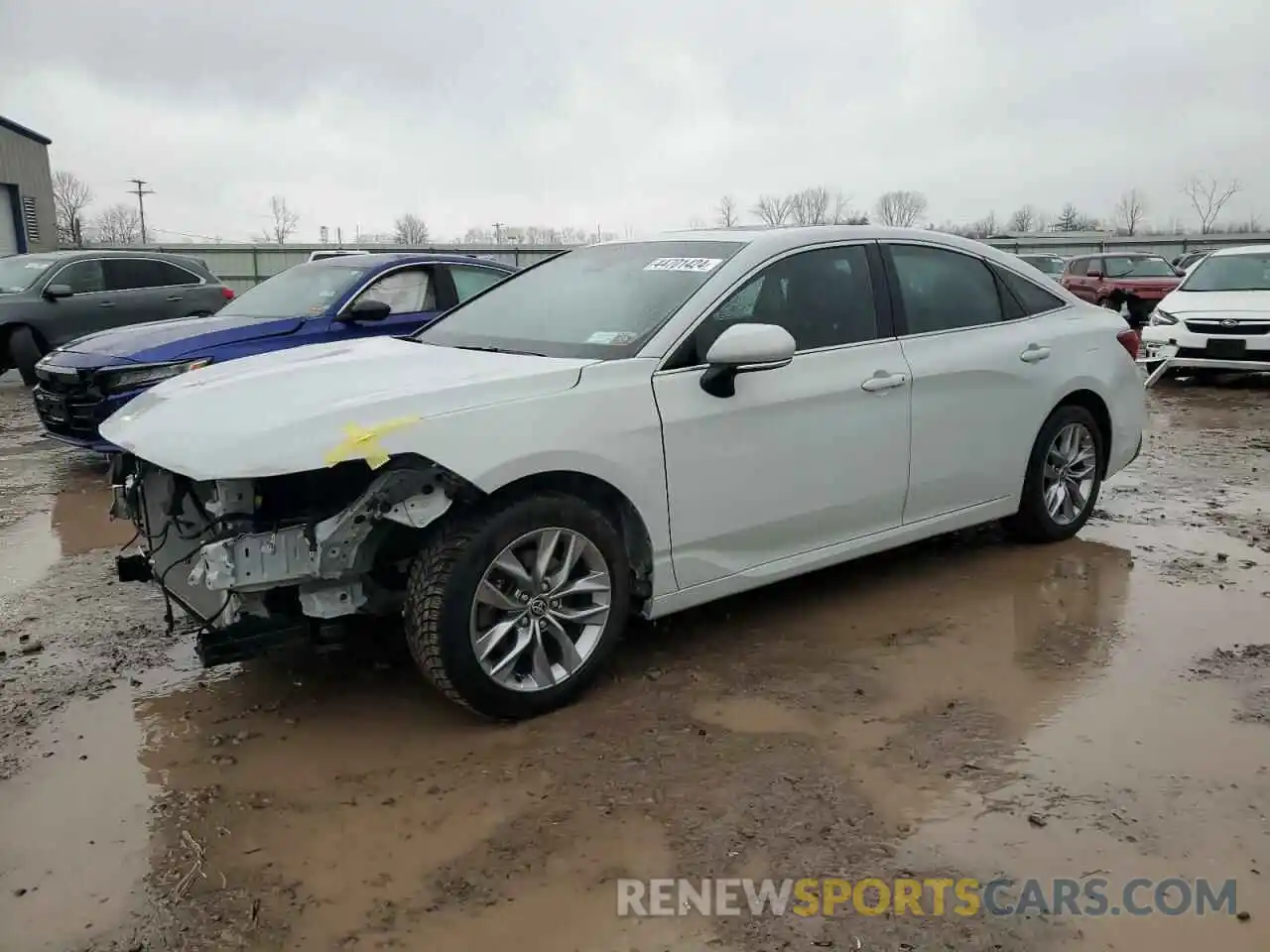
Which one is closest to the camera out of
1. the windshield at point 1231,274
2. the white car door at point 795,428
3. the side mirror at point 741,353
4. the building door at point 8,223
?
the side mirror at point 741,353

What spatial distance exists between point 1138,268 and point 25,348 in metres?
18.8

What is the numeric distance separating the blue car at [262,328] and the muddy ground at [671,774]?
2325 millimetres

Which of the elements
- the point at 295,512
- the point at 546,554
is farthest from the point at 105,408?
the point at 546,554

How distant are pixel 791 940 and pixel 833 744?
994 mm

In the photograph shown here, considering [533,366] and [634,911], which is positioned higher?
[533,366]

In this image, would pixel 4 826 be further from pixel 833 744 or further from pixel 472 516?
pixel 833 744

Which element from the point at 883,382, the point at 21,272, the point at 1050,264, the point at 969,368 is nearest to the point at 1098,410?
the point at 969,368

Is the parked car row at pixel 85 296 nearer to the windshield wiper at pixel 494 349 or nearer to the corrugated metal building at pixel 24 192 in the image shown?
the windshield wiper at pixel 494 349

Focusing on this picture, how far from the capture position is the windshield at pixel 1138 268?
65.8 ft

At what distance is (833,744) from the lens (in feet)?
11.0

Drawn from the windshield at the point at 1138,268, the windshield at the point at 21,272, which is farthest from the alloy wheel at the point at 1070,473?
the windshield at the point at 1138,268

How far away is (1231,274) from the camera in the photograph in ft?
40.7

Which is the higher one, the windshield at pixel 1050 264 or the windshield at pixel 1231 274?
the windshield at pixel 1050 264

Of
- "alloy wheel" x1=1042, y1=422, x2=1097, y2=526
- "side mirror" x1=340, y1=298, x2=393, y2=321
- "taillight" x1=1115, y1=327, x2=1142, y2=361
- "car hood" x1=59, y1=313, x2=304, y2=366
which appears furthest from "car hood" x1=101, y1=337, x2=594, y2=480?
"taillight" x1=1115, y1=327, x2=1142, y2=361
